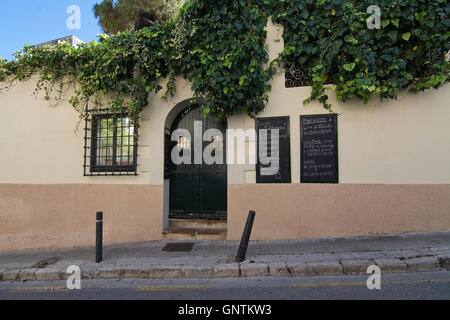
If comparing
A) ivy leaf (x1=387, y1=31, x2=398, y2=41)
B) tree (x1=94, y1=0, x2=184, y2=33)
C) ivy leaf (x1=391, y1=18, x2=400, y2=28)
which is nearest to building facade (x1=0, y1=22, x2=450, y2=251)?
ivy leaf (x1=387, y1=31, x2=398, y2=41)

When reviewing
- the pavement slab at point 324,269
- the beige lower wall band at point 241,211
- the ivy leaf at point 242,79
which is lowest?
the pavement slab at point 324,269

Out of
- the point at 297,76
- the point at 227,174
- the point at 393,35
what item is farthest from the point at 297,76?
the point at 227,174

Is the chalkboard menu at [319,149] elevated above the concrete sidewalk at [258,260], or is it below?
above

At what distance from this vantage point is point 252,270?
410 cm

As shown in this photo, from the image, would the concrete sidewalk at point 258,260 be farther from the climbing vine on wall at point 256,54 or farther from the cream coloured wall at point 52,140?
the climbing vine on wall at point 256,54

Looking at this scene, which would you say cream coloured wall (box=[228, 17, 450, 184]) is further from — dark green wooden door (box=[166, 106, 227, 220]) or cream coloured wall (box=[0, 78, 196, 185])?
cream coloured wall (box=[0, 78, 196, 185])

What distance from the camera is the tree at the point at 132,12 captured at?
300 inches

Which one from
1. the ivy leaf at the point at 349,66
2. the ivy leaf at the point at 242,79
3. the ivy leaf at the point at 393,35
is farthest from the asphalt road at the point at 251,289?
the ivy leaf at the point at 393,35

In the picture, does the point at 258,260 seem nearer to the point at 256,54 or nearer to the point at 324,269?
the point at 324,269

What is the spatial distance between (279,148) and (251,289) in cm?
311

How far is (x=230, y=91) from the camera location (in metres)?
5.29

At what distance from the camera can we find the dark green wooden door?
256 inches

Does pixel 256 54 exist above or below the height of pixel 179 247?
above

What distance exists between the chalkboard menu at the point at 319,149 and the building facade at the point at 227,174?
22mm
